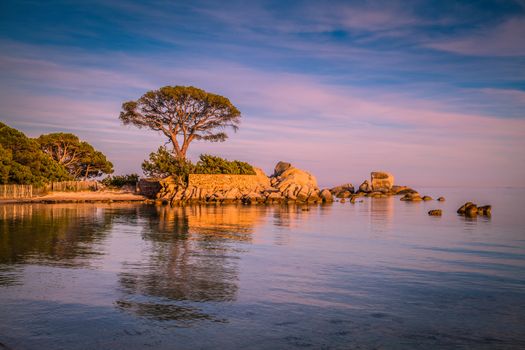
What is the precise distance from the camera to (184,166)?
6003 cm

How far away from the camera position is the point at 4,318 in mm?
9477

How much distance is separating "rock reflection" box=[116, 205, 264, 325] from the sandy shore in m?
31.1

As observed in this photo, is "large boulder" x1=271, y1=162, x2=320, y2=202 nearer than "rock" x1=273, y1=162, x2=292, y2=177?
Yes

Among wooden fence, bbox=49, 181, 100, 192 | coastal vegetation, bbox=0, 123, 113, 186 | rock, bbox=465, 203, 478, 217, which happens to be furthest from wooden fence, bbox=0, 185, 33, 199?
rock, bbox=465, 203, 478, 217

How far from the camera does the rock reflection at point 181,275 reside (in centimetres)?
1053

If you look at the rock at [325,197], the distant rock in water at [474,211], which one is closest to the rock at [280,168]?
the rock at [325,197]

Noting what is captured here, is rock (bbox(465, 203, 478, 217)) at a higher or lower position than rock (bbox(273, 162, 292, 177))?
lower

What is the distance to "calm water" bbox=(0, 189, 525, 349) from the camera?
8844 mm

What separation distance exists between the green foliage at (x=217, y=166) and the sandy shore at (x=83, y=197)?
8.28 metres

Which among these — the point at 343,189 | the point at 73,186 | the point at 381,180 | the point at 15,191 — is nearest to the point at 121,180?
the point at 73,186

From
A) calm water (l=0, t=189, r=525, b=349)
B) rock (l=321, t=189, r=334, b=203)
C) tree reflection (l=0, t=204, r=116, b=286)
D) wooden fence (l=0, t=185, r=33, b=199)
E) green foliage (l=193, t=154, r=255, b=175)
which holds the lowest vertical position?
calm water (l=0, t=189, r=525, b=349)

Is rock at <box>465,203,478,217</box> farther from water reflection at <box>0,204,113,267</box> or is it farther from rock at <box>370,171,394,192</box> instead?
rock at <box>370,171,394,192</box>

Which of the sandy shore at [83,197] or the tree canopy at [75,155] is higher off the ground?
the tree canopy at [75,155]

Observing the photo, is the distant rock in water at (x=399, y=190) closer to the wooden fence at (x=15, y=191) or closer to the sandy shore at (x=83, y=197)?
the sandy shore at (x=83, y=197)
